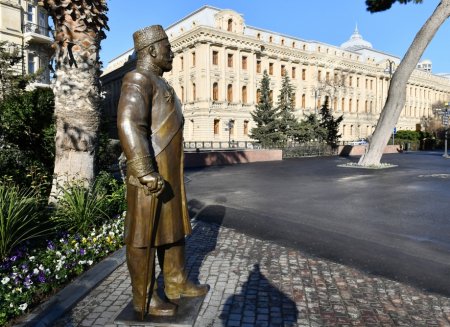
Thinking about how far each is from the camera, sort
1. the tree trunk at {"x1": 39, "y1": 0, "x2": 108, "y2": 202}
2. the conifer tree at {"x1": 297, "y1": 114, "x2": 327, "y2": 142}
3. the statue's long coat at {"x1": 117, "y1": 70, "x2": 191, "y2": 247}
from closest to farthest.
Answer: the statue's long coat at {"x1": 117, "y1": 70, "x2": 191, "y2": 247}, the tree trunk at {"x1": 39, "y1": 0, "x2": 108, "y2": 202}, the conifer tree at {"x1": 297, "y1": 114, "x2": 327, "y2": 142}

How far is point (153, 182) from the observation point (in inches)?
106

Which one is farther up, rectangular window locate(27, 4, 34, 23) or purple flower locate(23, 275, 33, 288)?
rectangular window locate(27, 4, 34, 23)

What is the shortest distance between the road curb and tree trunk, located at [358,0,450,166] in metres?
17.1

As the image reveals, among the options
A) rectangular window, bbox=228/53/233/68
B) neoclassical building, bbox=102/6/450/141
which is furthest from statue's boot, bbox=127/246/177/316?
rectangular window, bbox=228/53/233/68

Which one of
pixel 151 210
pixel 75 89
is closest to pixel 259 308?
pixel 151 210

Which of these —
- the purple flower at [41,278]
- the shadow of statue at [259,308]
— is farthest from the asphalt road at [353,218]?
the purple flower at [41,278]

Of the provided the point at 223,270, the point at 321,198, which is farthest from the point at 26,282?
the point at 321,198

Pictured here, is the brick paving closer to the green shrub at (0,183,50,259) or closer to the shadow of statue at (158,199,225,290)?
the shadow of statue at (158,199,225,290)

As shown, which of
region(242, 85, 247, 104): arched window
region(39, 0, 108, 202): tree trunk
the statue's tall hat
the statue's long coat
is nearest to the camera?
the statue's long coat

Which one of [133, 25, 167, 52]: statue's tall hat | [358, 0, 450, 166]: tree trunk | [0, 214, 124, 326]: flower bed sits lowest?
[0, 214, 124, 326]: flower bed

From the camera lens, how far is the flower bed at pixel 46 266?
3.45 metres

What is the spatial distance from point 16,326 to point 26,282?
2.03 feet

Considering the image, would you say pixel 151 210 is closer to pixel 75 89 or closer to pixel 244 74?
pixel 75 89

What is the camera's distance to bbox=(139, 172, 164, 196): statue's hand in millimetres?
2700
